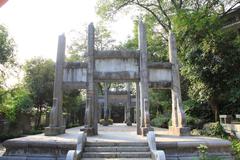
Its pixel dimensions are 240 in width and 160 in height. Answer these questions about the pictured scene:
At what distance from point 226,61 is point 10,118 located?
1580cm

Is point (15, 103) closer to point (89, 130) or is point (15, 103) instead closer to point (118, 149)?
point (89, 130)

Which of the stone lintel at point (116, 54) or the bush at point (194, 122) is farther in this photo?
the bush at point (194, 122)

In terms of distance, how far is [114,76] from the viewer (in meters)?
13.0

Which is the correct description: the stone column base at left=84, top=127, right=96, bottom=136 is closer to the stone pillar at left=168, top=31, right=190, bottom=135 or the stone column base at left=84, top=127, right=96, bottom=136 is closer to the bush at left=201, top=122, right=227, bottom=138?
the stone pillar at left=168, top=31, right=190, bottom=135

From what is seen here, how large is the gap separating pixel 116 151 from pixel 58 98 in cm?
515

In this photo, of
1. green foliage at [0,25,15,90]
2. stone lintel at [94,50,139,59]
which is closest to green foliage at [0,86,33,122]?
green foliage at [0,25,15,90]

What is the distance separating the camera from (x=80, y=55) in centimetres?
3266

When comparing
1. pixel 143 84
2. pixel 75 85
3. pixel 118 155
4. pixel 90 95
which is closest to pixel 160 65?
pixel 143 84

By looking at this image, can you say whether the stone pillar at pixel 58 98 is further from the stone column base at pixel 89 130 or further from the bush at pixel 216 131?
the bush at pixel 216 131

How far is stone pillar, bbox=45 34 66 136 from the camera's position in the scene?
12565 millimetres

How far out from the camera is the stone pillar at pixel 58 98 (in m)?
Answer: 12.6

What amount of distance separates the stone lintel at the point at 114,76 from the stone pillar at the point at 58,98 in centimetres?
183

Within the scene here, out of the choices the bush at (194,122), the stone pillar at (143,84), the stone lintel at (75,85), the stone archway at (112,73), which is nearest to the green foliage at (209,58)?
the bush at (194,122)

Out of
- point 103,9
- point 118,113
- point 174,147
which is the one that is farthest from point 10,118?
point 118,113
